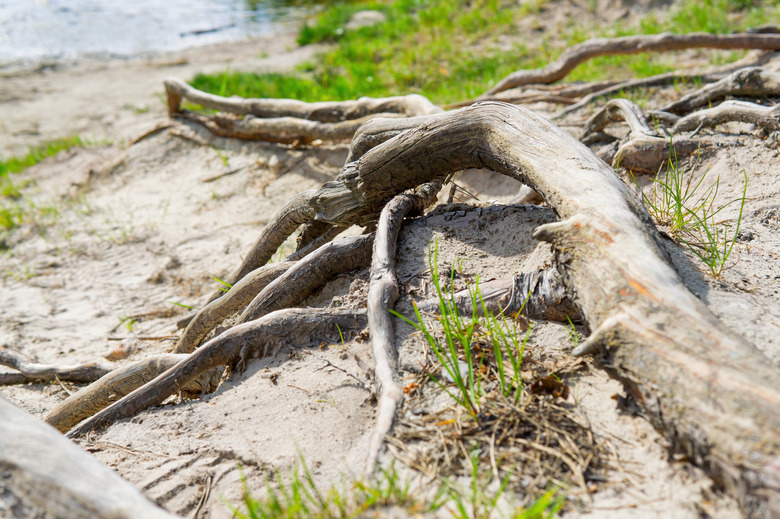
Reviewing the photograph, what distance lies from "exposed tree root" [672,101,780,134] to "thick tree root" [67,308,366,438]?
2.62m

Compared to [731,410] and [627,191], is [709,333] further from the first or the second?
[627,191]

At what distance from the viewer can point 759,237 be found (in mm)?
2572

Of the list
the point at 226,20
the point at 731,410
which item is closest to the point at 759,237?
the point at 731,410

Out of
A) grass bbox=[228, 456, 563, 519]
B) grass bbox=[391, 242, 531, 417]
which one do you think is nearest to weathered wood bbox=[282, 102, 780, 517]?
grass bbox=[391, 242, 531, 417]

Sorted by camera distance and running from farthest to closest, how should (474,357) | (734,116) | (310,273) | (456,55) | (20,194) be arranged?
(456,55), (20,194), (734,116), (310,273), (474,357)

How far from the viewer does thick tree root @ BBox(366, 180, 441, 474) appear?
1.84m

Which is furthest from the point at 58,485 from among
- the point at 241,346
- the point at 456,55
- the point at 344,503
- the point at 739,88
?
the point at 456,55

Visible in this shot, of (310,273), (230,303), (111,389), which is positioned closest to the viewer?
(310,273)

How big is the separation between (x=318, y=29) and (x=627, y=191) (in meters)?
10.0

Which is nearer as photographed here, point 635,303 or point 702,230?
point 635,303

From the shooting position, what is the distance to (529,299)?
223 cm

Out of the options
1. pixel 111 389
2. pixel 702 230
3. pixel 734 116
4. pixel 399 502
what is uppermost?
pixel 734 116

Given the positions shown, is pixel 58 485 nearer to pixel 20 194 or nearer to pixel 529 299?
pixel 529 299

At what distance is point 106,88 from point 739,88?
9.26 meters
